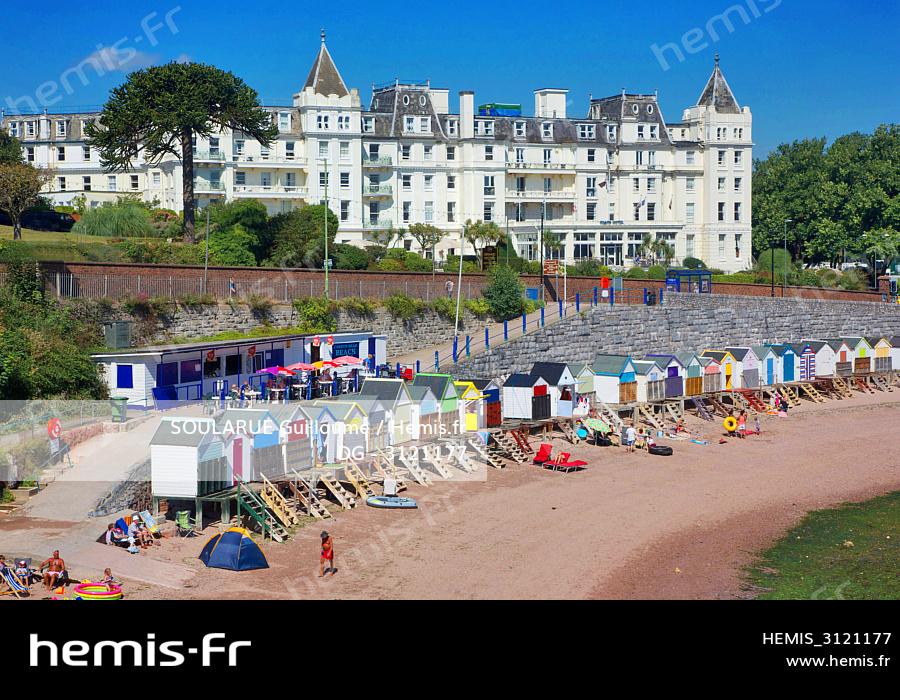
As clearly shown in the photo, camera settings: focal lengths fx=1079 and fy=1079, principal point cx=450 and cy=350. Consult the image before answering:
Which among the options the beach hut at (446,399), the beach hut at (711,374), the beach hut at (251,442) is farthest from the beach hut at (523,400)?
the beach hut at (251,442)

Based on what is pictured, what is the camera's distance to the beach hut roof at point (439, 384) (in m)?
35.5

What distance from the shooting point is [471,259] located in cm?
6712

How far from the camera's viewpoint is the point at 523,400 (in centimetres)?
3875

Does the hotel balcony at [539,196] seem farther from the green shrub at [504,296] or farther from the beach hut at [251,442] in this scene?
the beach hut at [251,442]

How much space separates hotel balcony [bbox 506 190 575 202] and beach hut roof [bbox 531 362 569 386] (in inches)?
Result: 1363

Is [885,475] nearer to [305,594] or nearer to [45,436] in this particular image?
[305,594]

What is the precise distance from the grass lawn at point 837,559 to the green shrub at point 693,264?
44461 millimetres

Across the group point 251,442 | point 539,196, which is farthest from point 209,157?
point 251,442

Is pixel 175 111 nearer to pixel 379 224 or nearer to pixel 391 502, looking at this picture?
pixel 379 224

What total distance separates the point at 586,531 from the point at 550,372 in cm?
1291

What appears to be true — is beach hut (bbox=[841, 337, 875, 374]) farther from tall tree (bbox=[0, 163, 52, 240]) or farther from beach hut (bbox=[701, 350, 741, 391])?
tall tree (bbox=[0, 163, 52, 240])

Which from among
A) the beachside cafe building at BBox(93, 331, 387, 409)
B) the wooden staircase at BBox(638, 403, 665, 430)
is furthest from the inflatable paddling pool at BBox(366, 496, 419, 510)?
the wooden staircase at BBox(638, 403, 665, 430)
